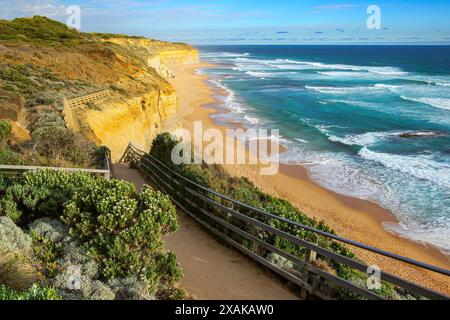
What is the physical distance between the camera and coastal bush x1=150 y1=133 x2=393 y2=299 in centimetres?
641

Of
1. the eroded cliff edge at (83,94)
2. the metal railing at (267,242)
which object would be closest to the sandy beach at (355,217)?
the metal railing at (267,242)

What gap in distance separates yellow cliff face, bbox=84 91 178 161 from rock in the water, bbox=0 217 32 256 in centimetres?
1304

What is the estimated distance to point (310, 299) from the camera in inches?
219

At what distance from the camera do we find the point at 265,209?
8078 millimetres

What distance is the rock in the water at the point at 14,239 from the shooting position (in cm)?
528

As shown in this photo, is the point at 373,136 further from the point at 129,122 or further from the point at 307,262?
the point at 307,262

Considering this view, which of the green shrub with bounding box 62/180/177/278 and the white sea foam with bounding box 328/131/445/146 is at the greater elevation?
the green shrub with bounding box 62/180/177/278

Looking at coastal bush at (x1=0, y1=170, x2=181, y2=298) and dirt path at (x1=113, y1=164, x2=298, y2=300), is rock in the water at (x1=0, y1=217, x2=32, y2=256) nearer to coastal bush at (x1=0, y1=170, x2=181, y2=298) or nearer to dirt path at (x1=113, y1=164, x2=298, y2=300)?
coastal bush at (x1=0, y1=170, x2=181, y2=298)

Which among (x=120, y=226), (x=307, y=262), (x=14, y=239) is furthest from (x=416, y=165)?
(x=14, y=239)

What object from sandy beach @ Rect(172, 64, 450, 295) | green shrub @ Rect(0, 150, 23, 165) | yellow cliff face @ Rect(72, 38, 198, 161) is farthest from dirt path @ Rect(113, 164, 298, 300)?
yellow cliff face @ Rect(72, 38, 198, 161)

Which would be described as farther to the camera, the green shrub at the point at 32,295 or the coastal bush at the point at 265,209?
the coastal bush at the point at 265,209

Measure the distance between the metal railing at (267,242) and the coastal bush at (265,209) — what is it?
0.04 metres

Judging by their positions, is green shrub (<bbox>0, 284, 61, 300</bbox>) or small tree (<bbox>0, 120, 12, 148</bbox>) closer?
green shrub (<bbox>0, 284, 61, 300</bbox>)

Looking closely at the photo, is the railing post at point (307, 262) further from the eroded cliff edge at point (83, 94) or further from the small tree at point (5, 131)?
the eroded cliff edge at point (83, 94)
